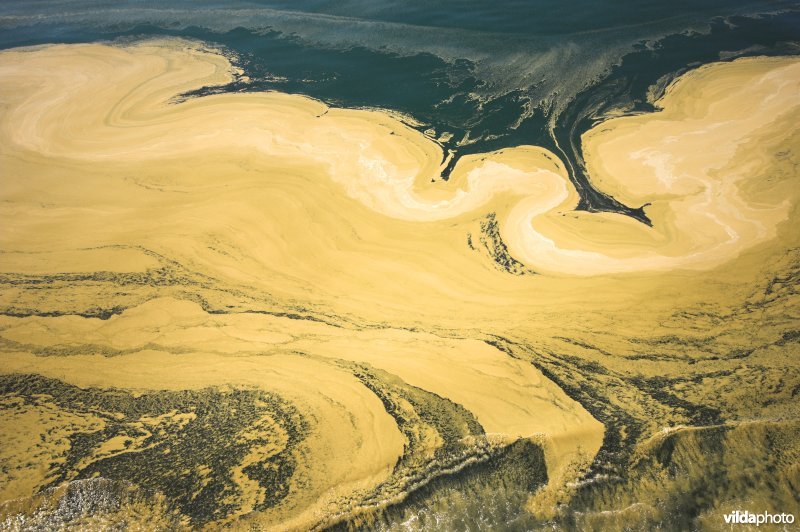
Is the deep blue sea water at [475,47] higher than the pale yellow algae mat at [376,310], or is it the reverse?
the deep blue sea water at [475,47]

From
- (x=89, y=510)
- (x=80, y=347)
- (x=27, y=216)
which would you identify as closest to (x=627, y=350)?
(x=89, y=510)

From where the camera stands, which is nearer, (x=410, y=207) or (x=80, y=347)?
(x=80, y=347)

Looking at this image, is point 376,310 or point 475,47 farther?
point 475,47

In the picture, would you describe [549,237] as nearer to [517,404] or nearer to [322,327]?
[517,404]

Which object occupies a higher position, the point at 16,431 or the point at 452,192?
the point at 452,192

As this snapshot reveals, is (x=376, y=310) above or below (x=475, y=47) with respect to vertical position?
below

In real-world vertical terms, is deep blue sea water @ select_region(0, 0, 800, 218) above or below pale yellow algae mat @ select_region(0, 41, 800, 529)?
above

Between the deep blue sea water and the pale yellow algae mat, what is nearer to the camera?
the pale yellow algae mat

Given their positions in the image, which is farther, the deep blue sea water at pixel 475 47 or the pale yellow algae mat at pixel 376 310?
the deep blue sea water at pixel 475 47
